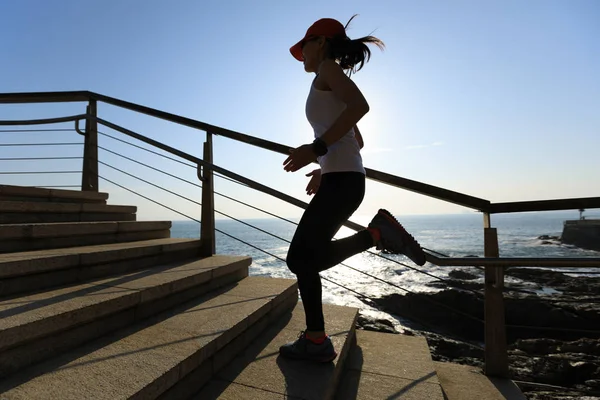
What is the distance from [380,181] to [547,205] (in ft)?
3.32

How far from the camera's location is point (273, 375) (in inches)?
66.6

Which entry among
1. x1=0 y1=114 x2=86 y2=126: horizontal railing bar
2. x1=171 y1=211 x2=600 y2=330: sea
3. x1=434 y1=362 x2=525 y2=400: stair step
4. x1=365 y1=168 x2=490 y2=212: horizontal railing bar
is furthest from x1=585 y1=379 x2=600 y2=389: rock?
x1=0 y1=114 x2=86 y2=126: horizontal railing bar

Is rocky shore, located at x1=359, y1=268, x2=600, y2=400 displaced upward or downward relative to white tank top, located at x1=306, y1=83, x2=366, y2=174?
downward

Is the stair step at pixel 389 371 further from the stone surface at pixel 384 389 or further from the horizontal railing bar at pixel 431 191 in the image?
the horizontal railing bar at pixel 431 191

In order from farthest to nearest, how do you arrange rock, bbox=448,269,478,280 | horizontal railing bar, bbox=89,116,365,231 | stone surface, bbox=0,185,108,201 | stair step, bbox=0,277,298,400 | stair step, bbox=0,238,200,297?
rock, bbox=448,269,478,280 < stone surface, bbox=0,185,108,201 < horizontal railing bar, bbox=89,116,365,231 < stair step, bbox=0,238,200,297 < stair step, bbox=0,277,298,400

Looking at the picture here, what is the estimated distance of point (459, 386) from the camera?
2.18m

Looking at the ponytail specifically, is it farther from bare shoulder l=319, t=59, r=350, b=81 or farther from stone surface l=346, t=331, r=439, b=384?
stone surface l=346, t=331, r=439, b=384

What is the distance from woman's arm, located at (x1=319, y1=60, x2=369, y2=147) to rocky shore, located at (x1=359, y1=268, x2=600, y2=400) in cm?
129

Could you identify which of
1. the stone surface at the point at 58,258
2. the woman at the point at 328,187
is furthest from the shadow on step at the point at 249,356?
the stone surface at the point at 58,258

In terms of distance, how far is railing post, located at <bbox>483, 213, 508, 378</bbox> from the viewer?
2.27 m

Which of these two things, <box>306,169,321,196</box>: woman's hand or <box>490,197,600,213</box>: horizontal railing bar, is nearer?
<box>490,197,600,213</box>: horizontal railing bar

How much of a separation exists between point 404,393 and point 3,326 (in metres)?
1.77

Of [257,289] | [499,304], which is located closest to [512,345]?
[499,304]

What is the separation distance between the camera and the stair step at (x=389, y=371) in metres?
1.78
